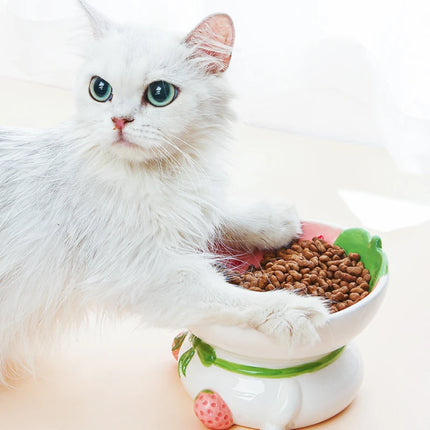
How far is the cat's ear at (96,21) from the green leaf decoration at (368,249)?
46 centimetres

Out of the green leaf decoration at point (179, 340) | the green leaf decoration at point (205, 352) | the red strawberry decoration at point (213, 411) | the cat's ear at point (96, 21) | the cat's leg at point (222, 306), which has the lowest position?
the red strawberry decoration at point (213, 411)

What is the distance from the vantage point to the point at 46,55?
6.69ft

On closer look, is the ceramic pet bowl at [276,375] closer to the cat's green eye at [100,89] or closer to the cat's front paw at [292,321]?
the cat's front paw at [292,321]

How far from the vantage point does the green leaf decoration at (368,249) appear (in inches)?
37.7

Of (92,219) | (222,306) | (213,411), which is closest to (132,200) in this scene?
(92,219)

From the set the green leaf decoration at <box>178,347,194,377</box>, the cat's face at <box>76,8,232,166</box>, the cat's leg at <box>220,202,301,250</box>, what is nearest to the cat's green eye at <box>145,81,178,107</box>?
the cat's face at <box>76,8,232,166</box>

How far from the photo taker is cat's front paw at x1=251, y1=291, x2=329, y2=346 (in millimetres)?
834

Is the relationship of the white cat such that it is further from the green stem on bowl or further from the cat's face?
the green stem on bowl

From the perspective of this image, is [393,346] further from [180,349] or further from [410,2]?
[410,2]

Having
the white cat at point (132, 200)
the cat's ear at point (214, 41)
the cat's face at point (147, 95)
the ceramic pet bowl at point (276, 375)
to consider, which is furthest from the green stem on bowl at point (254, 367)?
the cat's ear at point (214, 41)

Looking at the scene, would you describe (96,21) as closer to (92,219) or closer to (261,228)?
(92,219)

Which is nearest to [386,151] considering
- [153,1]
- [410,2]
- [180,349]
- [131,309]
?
[410,2]

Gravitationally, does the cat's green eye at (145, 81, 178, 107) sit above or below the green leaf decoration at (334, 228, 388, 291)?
above

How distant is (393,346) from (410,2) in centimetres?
83
